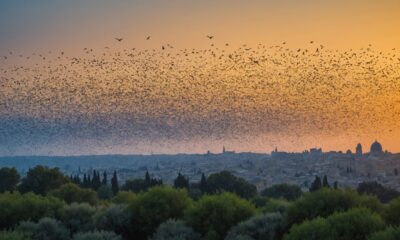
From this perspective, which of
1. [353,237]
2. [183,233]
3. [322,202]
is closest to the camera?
[353,237]

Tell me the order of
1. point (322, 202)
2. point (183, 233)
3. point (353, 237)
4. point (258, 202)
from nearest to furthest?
point (353, 237) < point (322, 202) < point (183, 233) < point (258, 202)

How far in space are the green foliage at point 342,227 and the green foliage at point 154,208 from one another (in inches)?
643

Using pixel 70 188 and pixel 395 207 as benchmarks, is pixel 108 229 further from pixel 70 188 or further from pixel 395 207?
pixel 70 188

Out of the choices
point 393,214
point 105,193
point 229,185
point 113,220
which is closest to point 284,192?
point 229,185

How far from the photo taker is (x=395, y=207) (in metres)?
36.1

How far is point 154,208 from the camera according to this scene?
4481 cm

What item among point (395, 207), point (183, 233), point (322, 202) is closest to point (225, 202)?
point (183, 233)

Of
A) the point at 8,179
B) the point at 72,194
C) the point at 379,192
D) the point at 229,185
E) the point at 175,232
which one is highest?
the point at 8,179

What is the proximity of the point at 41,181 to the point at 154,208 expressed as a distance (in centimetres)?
4013

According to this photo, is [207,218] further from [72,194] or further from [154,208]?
[72,194]

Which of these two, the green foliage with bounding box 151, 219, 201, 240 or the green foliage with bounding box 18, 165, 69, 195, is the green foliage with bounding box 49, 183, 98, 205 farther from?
the green foliage with bounding box 151, 219, 201, 240

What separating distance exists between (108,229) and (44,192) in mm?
38230

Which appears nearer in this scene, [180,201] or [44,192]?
[180,201]

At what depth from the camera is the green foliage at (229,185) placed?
96375 millimetres
